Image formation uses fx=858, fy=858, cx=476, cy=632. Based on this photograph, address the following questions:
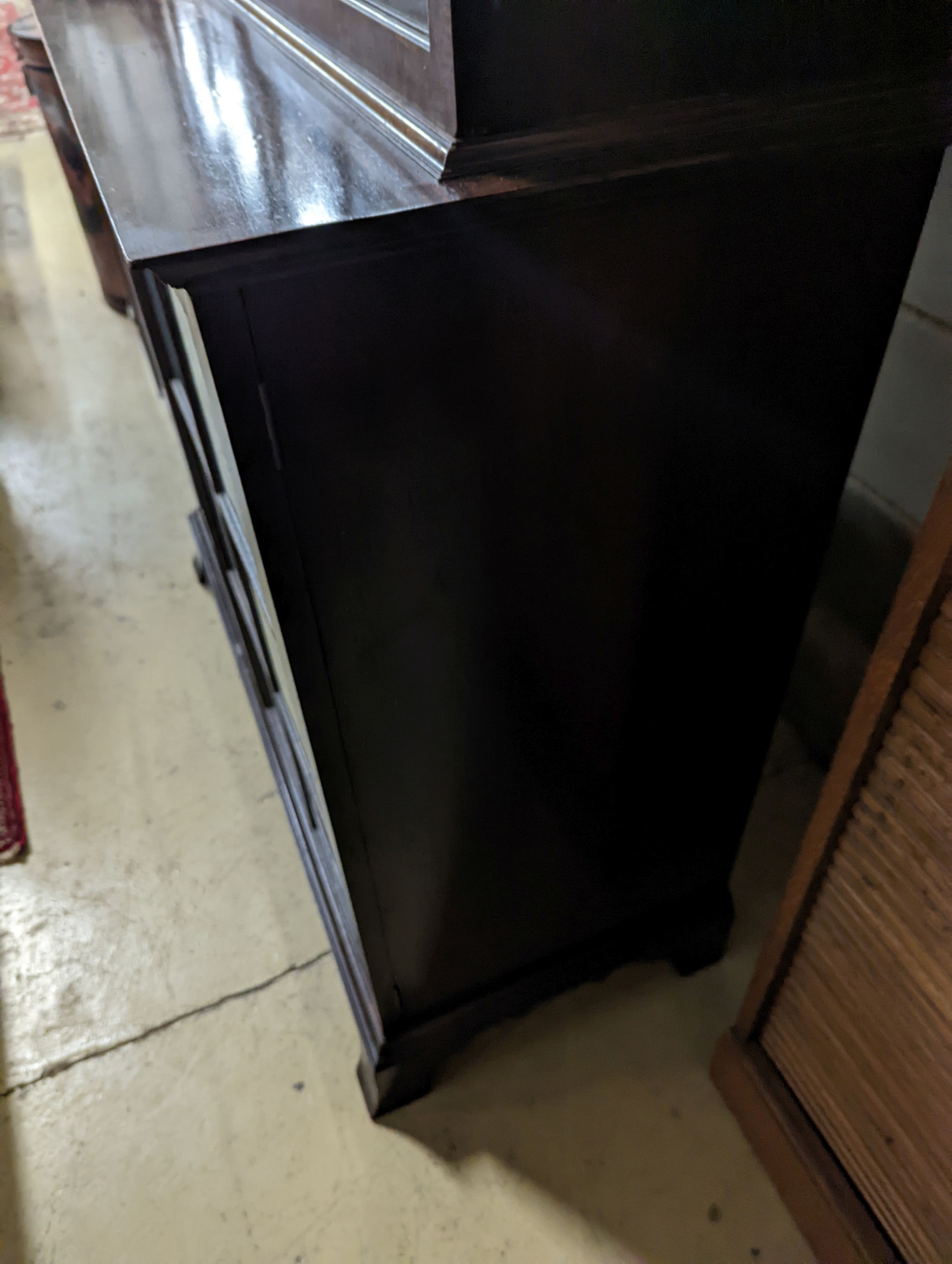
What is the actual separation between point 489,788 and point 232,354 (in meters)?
0.48

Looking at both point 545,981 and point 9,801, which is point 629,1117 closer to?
point 545,981

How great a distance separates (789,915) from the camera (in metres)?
0.84

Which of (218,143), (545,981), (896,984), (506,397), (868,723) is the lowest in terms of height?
(545,981)

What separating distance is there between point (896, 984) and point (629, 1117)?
1.62 ft

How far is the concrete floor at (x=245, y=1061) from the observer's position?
0.99m

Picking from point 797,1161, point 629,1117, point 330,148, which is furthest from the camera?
point 629,1117

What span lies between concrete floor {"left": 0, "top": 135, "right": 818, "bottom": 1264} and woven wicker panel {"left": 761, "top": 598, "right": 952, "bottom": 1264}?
240mm

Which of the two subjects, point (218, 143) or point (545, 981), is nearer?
point (218, 143)

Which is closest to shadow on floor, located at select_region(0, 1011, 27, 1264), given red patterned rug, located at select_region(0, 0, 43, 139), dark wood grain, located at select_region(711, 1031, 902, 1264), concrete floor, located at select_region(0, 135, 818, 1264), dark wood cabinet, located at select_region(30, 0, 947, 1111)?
concrete floor, located at select_region(0, 135, 818, 1264)

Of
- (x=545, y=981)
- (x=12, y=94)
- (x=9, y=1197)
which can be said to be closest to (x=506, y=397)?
(x=545, y=981)

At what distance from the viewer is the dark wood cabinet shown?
49cm

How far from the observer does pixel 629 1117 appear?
3.50 ft

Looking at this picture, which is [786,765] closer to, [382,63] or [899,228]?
[899,228]

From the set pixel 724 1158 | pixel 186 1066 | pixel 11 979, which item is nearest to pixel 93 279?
pixel 11 979
